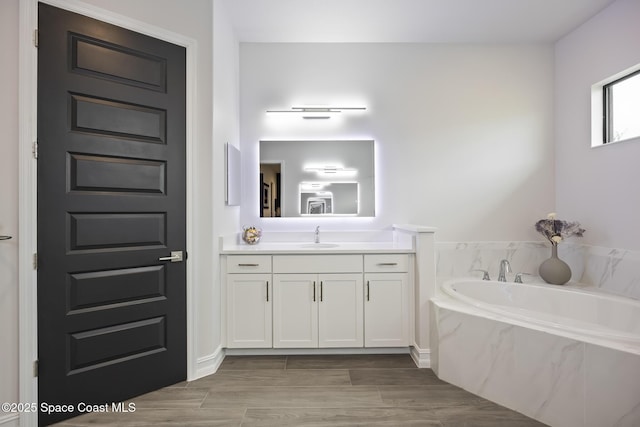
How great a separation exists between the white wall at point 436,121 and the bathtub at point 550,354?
92cm

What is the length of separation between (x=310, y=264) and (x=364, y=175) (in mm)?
1171

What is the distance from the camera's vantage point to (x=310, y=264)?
8.83ft

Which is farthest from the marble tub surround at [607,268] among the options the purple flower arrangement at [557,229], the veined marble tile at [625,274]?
the purple flower arrangement at [557,229]

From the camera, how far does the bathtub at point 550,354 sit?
5.41 ft

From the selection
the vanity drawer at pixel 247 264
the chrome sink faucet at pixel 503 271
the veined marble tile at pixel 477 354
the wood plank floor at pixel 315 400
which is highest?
the vanity drawer at pixel 247 264

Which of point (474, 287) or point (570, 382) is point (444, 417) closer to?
point (570, 382)

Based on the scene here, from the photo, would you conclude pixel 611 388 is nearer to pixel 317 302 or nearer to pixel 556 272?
pixel 556 272

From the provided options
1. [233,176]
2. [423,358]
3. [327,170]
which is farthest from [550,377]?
[233,176]

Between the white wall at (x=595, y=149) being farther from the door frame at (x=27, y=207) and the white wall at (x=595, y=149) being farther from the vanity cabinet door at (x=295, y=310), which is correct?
the door frame at (x=27, y=207)

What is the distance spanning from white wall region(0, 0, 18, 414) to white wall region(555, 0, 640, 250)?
4.05 m

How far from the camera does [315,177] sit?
339 centimetres

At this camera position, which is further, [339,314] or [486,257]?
[486,257]

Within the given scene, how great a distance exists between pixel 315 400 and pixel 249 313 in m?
0.86

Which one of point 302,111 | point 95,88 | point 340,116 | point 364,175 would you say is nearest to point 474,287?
point 364,175
